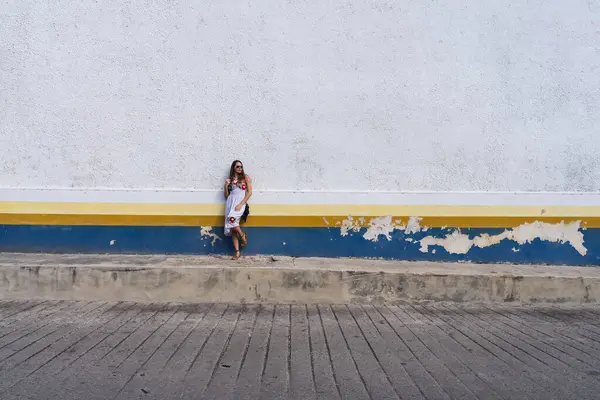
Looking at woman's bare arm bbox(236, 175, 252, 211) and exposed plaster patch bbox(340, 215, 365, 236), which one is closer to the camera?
woman's bare arm bbox(236, 175, 252, 211)

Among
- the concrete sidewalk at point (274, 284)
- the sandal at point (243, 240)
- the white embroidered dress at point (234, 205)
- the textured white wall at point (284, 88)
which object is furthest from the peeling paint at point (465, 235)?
the white embroidered dress at point (234, 205)

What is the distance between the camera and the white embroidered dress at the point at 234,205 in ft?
22.9

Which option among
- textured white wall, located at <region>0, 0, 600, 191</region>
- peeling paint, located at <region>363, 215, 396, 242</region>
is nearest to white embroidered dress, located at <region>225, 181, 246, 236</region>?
textured white wall, located at <region>0, 0, 600, 191</region>

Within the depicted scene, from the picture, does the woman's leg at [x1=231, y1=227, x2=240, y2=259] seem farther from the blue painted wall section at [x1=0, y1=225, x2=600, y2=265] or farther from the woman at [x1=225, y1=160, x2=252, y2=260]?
the blue painted wall section at [x1=0, y1=225, x2=600, y2=265]

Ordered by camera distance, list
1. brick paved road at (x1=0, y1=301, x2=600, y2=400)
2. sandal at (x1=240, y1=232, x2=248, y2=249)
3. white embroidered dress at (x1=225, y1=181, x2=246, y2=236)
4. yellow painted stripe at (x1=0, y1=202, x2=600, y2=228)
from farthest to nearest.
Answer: yellow painted stripe at (x1=0, y1=202, x2=600, y2=228)
sandal at (x1=240, y1=232, x2=248, y2=249)
white embroidered dress at (x1=225, y1=181, x2=246, y2=236)
brick paved road at (x1=0, y1=301, x2=600, y2=400)

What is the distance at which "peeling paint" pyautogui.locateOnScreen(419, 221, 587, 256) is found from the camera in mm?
7301

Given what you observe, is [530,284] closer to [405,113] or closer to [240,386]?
[405,113]

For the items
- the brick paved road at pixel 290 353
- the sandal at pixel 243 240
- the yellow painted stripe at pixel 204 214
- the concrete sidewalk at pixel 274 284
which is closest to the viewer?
the brick paved road at pixel 290 353

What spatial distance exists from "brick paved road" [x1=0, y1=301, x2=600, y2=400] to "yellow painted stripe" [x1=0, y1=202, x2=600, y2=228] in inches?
59.1

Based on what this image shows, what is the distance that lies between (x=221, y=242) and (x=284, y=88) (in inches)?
92.2

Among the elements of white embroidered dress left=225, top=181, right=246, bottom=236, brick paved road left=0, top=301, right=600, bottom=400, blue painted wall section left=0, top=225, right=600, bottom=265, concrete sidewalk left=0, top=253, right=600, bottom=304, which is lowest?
brick paved road left=0, top=301, right=600, bottom=400

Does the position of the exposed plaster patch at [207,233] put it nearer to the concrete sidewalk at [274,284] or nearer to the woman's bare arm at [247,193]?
the woman's bare arm at [247,193]

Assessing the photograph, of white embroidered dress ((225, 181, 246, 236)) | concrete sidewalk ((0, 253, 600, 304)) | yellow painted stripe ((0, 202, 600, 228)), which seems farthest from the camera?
yellow painted stripe ((0, 202, 600, 228))

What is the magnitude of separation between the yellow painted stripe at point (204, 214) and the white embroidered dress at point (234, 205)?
0.22 meters
